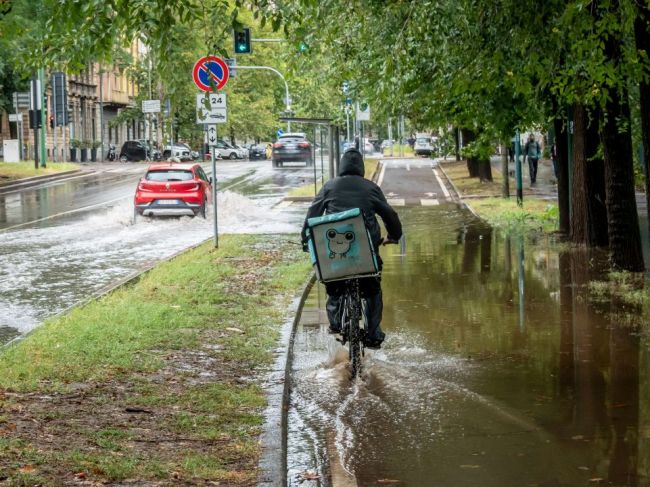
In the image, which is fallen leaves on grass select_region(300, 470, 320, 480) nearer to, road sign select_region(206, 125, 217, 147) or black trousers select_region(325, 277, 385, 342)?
black trousers select_region(325, 277, 385, 342)

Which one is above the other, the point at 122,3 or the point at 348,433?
the point at 122,3

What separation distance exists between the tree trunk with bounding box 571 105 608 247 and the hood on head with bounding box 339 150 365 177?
29.6ft

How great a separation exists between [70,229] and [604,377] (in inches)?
773

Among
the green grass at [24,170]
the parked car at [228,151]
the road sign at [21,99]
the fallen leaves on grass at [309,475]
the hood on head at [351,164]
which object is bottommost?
the fallen leaves on grass at [309,475]

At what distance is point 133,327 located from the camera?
11.6 metres

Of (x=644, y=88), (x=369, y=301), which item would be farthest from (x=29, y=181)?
(x=369, y=301)

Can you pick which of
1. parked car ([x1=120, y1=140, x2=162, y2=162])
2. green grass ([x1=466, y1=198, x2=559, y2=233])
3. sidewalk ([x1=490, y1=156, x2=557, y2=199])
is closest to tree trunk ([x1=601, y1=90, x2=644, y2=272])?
green grass ([x1=466, y1=198, x2=559, y2=233])

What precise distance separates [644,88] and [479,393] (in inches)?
199

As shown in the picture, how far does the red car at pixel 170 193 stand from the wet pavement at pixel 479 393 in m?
14.9

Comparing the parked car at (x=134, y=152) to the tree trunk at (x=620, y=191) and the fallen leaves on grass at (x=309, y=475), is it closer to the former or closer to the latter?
the tree trunk at (x=620, y=191)

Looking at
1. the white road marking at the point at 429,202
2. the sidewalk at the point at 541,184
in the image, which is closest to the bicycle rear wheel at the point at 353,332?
the white road marking at the point at 429,202

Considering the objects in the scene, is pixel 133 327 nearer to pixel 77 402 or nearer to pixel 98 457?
pixel 77 402

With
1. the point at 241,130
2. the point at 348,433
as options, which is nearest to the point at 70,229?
the point at 348,433

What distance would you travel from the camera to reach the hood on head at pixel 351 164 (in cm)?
984
